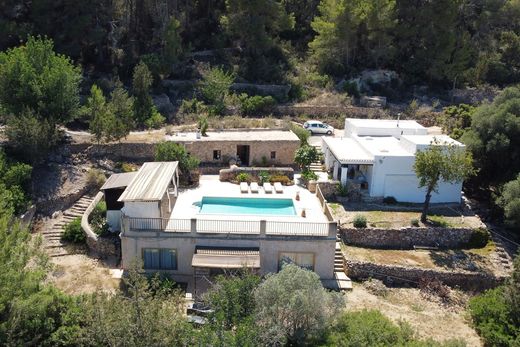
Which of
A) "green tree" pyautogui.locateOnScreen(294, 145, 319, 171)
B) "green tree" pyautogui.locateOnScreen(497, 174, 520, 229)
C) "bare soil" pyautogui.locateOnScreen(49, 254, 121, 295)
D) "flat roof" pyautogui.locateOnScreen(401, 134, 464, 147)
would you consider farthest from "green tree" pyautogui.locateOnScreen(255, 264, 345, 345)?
"flat roof" pyautogui.locateOnScreen(401, 134, 464, 147)

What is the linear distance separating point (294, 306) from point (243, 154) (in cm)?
1769

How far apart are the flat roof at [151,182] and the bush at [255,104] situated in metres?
14.9

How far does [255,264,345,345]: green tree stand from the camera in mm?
16234

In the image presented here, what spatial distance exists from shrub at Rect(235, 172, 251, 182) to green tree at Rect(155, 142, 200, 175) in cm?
293

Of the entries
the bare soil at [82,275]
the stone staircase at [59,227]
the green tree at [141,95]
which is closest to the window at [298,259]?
the bare soil at [82,275]

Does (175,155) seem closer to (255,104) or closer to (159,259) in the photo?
(159,259)

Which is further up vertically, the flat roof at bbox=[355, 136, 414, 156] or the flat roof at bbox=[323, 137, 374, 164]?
the flat roof at bbox=[355, 136, 414, 156]

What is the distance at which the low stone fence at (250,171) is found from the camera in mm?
30422

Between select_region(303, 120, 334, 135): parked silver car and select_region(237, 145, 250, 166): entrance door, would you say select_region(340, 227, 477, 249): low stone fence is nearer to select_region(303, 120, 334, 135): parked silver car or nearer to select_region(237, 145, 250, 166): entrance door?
select_region(237, 145, 250, 166): entrance door

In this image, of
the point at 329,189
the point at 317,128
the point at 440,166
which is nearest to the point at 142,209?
the point at 329,189

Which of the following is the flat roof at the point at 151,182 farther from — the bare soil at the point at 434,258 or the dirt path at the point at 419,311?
the dirt path at the point at 419,311

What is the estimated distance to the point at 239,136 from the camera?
109 ft

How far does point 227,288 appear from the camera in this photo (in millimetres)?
16406

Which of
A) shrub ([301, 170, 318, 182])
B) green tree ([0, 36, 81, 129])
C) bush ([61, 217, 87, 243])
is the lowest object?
bush ([61, 217, 87, 243])
